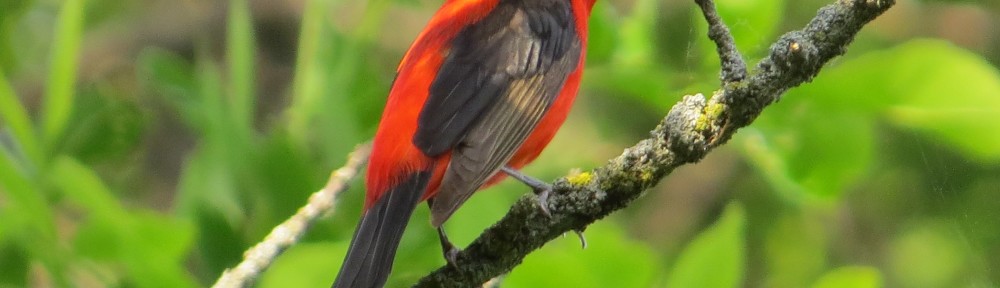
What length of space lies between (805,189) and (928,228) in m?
2.35

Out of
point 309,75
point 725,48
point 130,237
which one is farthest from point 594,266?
point 309,75

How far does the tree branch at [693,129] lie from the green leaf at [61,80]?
4.02ft

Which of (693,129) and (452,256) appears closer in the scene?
(693,129)

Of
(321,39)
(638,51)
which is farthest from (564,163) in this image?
(321,39)

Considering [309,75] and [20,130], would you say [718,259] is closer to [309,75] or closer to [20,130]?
[309,75]

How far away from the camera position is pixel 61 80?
3.23 meters

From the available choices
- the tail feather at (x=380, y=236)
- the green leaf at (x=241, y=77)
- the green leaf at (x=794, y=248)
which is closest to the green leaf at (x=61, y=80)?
the green leaf at (x=241, y=77)

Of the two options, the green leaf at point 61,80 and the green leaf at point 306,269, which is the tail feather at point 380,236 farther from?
the green leaf at point 61,80

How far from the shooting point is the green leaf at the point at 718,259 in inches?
101

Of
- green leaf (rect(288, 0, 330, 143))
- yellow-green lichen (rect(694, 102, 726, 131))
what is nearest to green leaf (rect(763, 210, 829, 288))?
green leaf (rect(288, 0, 330, 143))

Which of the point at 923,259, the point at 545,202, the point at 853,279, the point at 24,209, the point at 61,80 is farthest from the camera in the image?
the point at 923,259

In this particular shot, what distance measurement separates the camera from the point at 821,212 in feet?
18.6

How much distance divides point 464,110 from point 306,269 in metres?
0.69

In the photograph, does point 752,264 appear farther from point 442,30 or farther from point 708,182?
point 442,30
